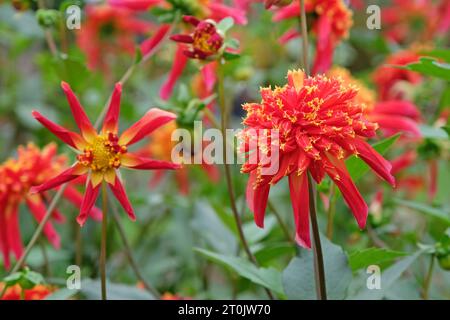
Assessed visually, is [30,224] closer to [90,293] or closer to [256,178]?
[90,293]

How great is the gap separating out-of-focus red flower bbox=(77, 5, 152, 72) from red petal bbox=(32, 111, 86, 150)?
0.70m

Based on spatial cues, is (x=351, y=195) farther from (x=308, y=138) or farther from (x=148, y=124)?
(x=148, y=124)

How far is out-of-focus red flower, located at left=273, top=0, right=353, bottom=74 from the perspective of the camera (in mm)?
774

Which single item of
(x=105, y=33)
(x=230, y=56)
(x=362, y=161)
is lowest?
(x=362, y=161)

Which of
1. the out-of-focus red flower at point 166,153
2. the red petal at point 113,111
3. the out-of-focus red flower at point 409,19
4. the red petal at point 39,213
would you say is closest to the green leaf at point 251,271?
the red petal at point 113,111

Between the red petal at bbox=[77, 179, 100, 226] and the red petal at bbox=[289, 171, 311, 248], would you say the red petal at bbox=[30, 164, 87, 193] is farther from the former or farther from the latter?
the red petal at bbox=[289, 171, 311, 248]

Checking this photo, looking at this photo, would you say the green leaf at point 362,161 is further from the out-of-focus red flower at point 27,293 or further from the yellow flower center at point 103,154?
the out-of-focus red flower at point 27,293

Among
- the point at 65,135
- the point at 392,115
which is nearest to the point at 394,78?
the point at 392,115

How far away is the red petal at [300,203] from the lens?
1.70 ft

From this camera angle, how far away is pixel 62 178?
1.88 ft

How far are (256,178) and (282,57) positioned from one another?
0.90 m

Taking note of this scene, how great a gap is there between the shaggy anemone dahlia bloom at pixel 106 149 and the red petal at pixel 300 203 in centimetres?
10

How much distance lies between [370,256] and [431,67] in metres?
0.17
